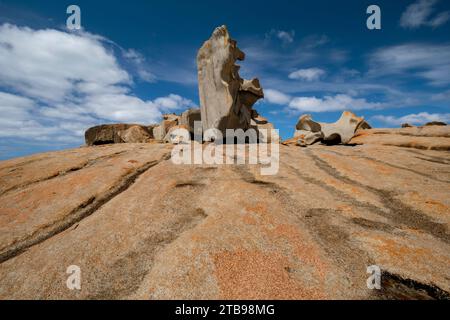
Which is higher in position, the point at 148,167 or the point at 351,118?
the point at 351,118

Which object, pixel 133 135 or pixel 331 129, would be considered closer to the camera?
pixel 133 135

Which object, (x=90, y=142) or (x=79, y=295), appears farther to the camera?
(x=90, y=142)

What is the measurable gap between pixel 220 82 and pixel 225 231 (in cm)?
1219

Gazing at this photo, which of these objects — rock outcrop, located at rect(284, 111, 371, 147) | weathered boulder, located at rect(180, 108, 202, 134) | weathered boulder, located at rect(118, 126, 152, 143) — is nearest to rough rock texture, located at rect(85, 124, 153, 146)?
weathered boulder, located at rect(118, 126, 152, 143)

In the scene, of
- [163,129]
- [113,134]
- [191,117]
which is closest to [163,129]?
[163,129]

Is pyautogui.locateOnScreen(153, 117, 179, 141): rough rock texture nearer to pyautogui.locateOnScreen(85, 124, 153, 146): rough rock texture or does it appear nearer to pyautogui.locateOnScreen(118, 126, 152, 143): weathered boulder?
pyautogui.locateOnScreen(118, 126, 152, 143): weathered boulder

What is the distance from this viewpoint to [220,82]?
52.6 feet

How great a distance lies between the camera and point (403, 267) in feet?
15.0

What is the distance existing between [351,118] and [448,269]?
59.5ft

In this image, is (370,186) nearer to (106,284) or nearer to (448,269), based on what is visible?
(448,269)

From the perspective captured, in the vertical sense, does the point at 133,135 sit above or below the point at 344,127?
below

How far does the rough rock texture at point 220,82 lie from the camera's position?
15.8 meters

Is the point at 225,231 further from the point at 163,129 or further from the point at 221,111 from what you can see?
the point at 163,129

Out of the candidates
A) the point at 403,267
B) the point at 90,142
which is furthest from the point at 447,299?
the point at 90,142
